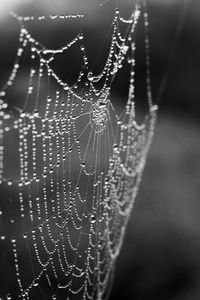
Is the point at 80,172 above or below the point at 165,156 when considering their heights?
above

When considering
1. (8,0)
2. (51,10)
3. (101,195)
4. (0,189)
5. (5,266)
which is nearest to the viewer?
(8,0)

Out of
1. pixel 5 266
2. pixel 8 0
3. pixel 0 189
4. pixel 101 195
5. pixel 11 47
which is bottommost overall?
pixel 5 266

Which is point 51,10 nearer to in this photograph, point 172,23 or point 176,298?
point 172,23

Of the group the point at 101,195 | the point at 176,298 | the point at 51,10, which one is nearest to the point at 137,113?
the point at 51,10

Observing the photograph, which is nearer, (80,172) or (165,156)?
(80,172)

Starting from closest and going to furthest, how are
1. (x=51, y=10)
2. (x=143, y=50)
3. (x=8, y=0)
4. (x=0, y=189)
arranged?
(x=8, y=0)
(x=0, y=189)
(x=51, y=10)
(x=143, y=50)

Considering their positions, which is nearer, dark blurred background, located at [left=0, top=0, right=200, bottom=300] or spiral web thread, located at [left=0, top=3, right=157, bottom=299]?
spiral web thread, located at [left=0, top=3, right=157, bottom=299]

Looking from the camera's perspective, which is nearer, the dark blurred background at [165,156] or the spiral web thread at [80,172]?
the spiral web thread at [80,172]

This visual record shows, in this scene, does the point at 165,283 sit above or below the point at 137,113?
below
